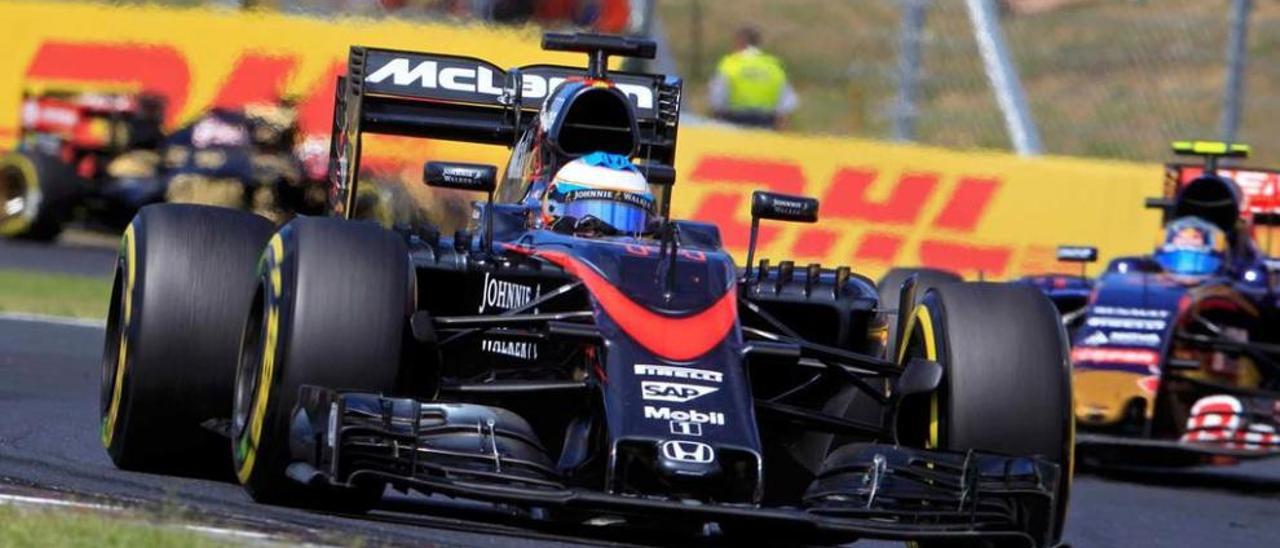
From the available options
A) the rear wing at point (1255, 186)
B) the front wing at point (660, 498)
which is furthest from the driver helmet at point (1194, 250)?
the front wing at point (660, 498)

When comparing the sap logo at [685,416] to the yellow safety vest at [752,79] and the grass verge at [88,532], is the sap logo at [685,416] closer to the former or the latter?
the grass verge at [88,532]

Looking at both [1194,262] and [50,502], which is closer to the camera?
[50,502]

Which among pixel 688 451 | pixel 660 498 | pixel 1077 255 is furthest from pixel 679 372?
pixel 1077 255

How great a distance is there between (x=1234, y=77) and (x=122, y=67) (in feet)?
28.9

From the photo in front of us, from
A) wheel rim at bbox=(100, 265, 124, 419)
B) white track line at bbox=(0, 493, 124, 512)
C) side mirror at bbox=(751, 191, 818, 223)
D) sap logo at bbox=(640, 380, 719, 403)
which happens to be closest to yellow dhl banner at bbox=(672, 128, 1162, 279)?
side mirror at bbox=(751, 191, 818, 223)

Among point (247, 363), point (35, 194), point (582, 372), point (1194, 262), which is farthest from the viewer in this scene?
point (35, 194)

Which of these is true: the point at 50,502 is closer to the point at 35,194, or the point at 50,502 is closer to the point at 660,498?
the point at 660,498

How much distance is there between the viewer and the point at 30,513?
645cm

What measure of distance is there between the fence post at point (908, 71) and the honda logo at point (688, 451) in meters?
12.6

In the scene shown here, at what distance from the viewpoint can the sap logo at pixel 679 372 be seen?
7.02 meters

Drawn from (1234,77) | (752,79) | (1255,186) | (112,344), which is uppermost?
(1234,77)

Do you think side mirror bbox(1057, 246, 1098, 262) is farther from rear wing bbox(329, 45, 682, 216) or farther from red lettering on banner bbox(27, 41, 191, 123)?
red lettering on banner bbox(27, 41, 191, 123)

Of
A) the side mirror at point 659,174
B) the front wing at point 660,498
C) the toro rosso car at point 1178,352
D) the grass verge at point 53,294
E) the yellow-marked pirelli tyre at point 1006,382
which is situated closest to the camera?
the front wing at point 660,498

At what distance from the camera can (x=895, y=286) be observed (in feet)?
33.1
